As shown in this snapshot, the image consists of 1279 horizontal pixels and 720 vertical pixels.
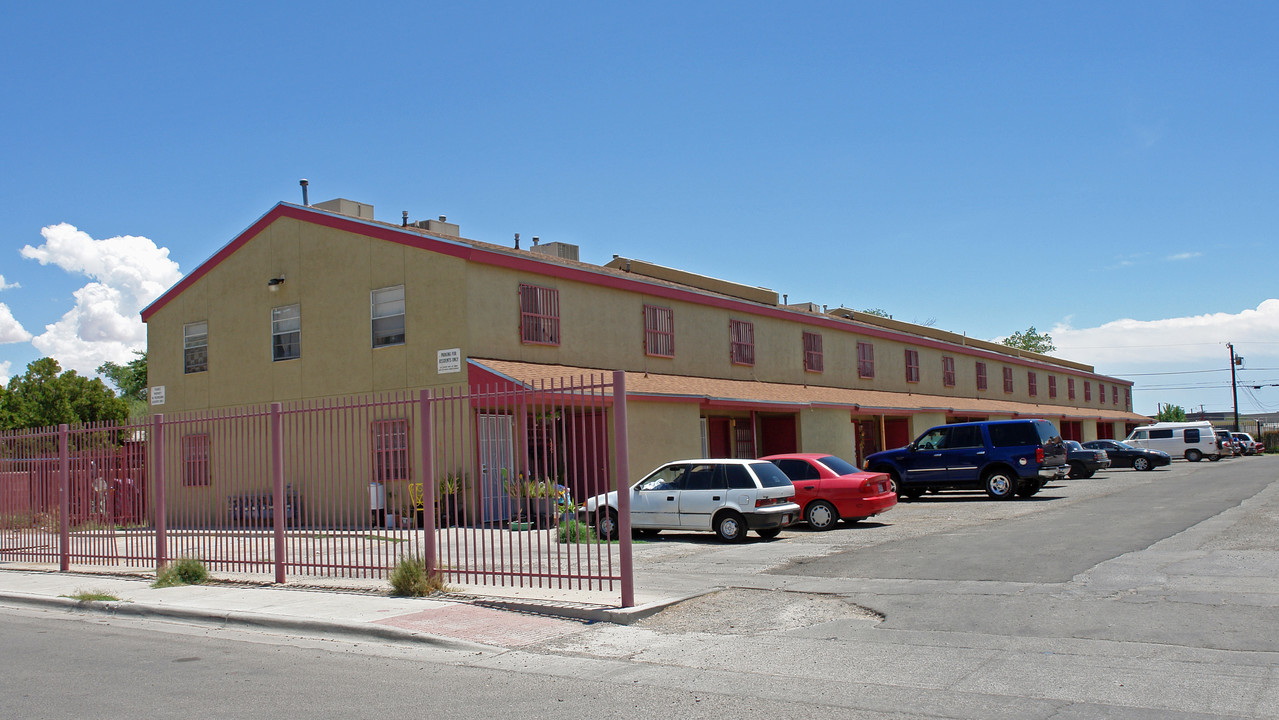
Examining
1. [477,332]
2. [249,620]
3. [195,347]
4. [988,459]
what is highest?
[195,347]

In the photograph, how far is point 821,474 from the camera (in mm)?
18438

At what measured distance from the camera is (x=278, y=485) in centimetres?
1242

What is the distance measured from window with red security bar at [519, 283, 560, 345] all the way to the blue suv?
31.4ft

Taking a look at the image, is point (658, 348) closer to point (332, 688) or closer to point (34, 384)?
point (332, 688)

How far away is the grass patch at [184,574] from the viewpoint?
13.1m

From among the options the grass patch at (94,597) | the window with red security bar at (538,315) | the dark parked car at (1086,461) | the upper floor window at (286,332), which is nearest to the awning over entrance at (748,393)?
the window with red security bar at (538,315)

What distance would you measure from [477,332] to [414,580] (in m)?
11.3

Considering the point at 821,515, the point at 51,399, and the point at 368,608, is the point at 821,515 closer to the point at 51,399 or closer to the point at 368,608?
the point at 368,608

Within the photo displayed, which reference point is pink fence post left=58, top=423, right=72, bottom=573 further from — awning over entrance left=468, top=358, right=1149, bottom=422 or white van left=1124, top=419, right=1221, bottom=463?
white van left=1124, top=419, right=1221, bottom=463

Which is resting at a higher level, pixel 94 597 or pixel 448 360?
pixel 448 360

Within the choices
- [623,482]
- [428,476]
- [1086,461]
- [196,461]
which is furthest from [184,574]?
[1086,461]

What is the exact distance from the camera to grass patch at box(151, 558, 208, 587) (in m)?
13.1

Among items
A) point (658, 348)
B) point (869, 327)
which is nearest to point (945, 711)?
point (658, 348)

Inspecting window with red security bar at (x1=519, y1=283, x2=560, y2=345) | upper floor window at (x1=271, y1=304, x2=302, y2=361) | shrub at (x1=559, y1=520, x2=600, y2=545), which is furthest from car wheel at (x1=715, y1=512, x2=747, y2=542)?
upper floor window at (x1=271, y1=304, x2=302, y2=361)
